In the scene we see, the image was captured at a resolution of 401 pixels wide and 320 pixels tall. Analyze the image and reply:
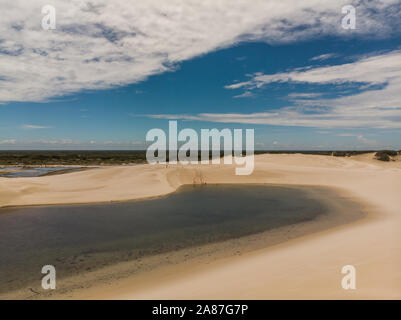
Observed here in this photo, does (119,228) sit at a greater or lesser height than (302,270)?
lesser

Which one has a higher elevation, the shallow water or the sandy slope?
the sandy slope

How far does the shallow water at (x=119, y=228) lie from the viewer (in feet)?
26.5

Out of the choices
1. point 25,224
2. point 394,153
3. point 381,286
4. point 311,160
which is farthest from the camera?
point 394,153

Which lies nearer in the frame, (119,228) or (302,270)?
(302,270)

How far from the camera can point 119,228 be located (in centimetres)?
1152

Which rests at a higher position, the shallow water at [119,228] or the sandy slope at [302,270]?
the sandy slope at [302,270]

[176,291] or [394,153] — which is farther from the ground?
[394,153]

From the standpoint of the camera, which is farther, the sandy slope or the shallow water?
the shallow water

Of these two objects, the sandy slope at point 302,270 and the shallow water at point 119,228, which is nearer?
the sandy slope at point 302,270

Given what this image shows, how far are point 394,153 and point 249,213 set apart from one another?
5694 centimetres

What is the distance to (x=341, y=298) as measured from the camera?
508 centimetres

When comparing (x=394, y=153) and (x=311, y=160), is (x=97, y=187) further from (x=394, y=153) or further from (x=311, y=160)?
(x=394, y=153)

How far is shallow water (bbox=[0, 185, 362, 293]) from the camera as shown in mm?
8086
